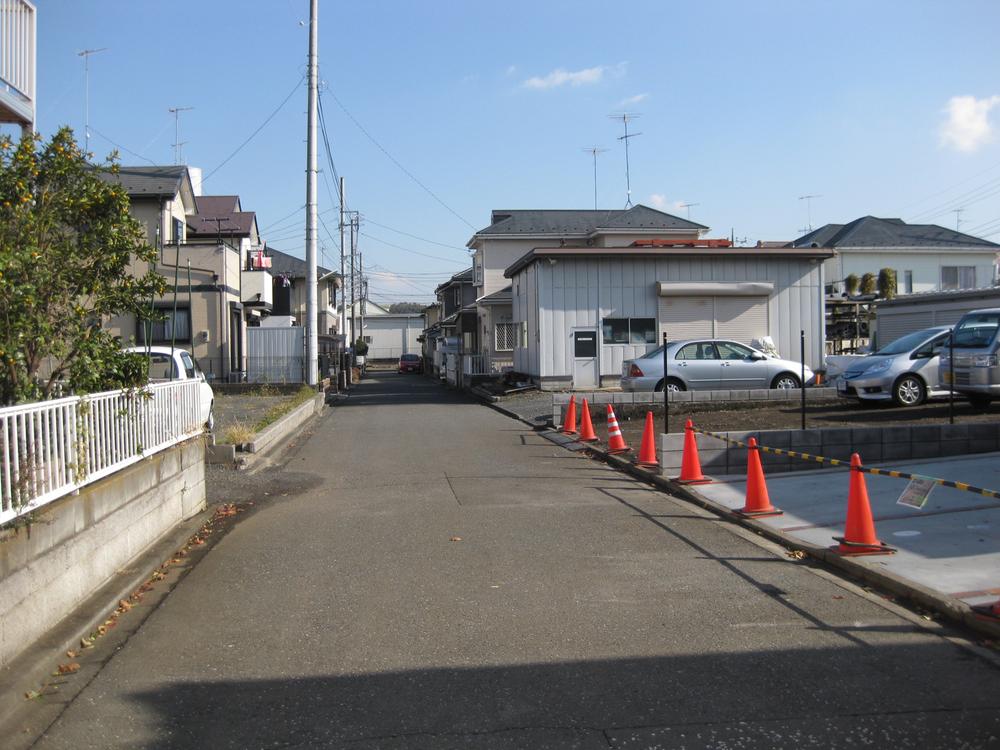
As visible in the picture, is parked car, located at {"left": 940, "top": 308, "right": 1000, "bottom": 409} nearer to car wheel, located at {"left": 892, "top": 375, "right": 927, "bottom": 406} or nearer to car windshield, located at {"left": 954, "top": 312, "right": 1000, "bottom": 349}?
car windshield, located at {"left": 954, "top": 312, "right": 1000, "bottom": 349}

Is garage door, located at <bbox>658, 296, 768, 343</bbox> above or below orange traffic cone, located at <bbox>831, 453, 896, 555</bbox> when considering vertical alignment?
above

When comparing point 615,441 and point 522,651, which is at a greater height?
point 615,441

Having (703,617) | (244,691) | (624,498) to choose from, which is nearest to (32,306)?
(244,691)

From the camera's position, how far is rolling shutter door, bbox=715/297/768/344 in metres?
30.8

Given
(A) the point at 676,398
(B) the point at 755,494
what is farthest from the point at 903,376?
(B) the point at 755,494

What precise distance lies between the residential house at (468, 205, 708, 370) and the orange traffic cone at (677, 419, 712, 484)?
29.7 metres

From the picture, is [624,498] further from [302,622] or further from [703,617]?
[302,622]

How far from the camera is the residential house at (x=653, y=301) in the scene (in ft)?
97.9

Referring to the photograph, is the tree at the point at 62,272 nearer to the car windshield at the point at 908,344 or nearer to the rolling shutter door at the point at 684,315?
the car windshield at the point at 908,344

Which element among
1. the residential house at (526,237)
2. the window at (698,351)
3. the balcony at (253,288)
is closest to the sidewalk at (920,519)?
A: the window at (698,351)

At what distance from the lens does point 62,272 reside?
736 cm

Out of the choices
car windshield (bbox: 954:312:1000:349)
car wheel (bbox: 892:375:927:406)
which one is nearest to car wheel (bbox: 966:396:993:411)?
car windshield (bbox: 954:312:1000:349)

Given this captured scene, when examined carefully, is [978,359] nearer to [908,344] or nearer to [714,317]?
[908,344]

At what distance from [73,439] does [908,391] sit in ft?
54.4
